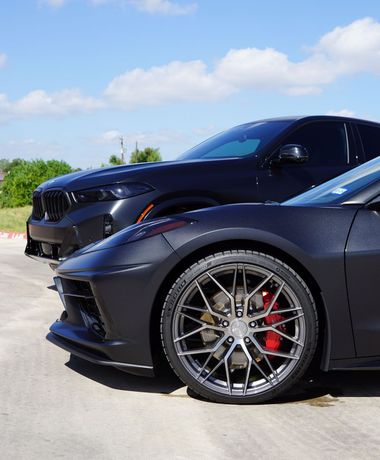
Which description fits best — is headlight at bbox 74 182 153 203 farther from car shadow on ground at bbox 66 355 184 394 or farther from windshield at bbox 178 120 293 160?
car shadow on ground at bbox 66 355 184 394

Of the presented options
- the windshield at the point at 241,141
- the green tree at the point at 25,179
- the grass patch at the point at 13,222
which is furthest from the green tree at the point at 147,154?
the windshield at the point at 241,141

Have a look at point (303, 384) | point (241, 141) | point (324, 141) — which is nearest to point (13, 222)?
point (241, 141)

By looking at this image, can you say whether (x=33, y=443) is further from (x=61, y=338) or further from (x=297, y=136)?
(x=297, y=136)

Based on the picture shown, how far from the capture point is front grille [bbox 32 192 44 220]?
7000mm

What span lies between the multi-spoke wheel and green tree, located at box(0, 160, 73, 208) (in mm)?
51142

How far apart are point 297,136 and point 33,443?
177 inches

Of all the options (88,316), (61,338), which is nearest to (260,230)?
(88,316)

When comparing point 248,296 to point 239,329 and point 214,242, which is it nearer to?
point 239,329

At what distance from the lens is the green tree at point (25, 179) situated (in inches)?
2152

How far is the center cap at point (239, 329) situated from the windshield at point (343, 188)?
28.6 inches

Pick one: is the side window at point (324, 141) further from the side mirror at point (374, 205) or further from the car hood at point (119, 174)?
the side mirror at point (374, 205)

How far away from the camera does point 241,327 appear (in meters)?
3.61

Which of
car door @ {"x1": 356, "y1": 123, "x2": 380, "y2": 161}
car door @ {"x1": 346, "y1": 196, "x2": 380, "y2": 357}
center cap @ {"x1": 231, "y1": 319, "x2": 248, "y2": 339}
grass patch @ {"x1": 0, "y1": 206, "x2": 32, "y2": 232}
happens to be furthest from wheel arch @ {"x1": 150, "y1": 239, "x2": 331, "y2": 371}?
grass patch @ {"x1": 0, "y1": 206, "x2": 32, "y2": 232}

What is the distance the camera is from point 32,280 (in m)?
8.16
